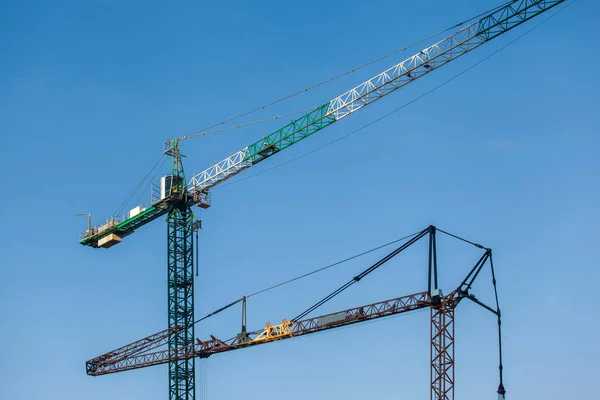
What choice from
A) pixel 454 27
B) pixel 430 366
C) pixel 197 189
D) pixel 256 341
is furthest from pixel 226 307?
pixel 454 27

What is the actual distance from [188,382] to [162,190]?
26.9m

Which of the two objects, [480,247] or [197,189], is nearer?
[480,247]

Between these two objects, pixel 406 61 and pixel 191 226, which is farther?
pixel 191 226

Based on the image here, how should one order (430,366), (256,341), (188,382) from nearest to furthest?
(430,366) < (256,341) < (188,382)

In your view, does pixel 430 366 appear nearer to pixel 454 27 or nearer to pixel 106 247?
pixel 454 27

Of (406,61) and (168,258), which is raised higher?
(406,61)

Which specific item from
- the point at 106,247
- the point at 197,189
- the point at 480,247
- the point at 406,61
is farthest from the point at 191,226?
the point at 480,247

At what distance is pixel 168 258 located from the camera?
150 metres

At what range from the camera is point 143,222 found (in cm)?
15650

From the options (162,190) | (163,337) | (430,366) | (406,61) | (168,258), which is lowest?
(430,366)

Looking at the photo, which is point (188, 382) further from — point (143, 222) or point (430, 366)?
point (430, 366)

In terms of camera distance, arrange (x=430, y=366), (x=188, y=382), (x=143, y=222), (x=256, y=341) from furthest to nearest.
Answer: (x=143, y=222)
(x=188, y=382)
(x=256, y=341)
(x=430, y=366)

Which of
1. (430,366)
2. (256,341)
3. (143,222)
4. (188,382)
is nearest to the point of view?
(430,366)

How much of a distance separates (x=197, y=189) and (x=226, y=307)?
1935 centimetres
